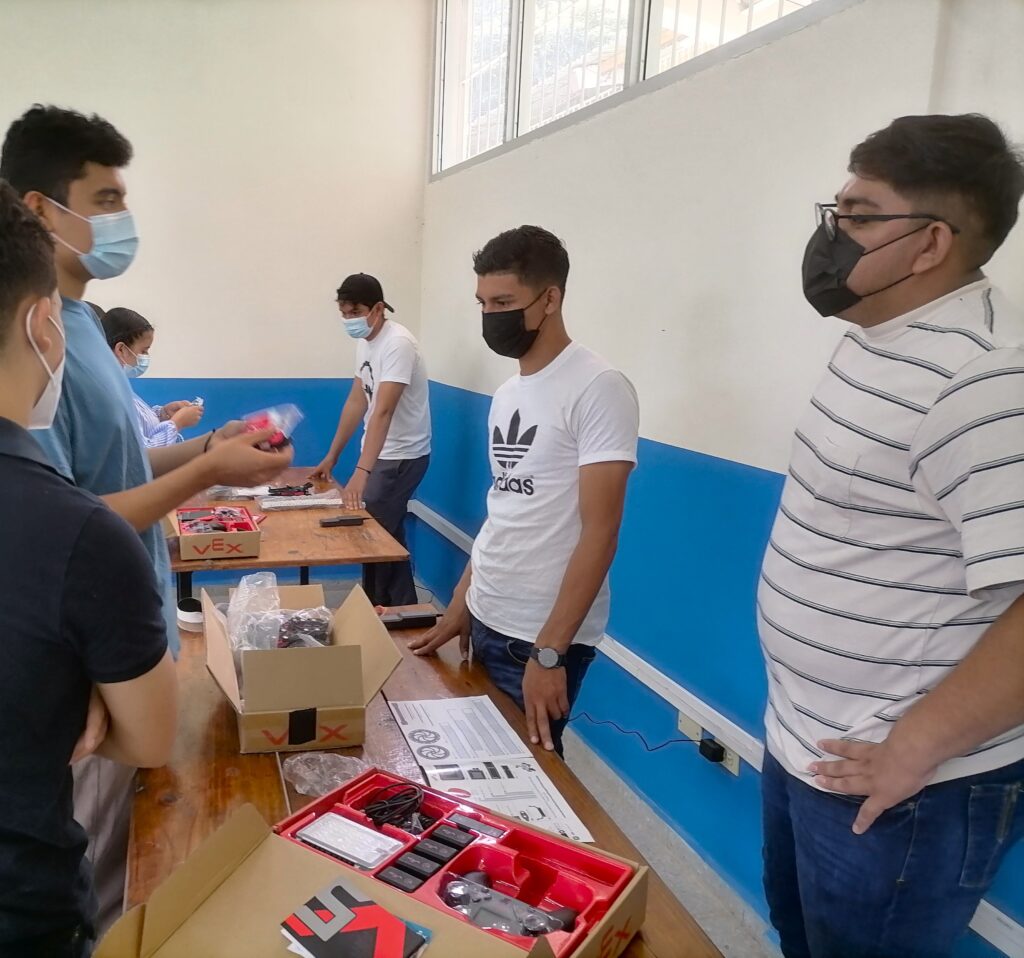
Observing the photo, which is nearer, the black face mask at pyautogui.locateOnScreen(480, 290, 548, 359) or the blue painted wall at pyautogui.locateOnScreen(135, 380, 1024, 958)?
the black face mask at pyautogui.locateOnScreen(480, 290, 548, 359)

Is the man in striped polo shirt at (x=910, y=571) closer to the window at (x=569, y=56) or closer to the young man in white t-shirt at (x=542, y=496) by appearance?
the young man in white t-shirt at (x=542, y=496)

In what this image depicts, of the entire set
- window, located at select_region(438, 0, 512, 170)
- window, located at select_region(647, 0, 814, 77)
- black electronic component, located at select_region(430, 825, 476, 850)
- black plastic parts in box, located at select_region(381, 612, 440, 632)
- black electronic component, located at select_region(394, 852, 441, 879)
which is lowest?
black plastic parts in box, located at select_region(381, 612, 440, 632)

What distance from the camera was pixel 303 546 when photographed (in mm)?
2564

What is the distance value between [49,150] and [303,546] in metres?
1.43

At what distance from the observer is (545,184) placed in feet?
9.58

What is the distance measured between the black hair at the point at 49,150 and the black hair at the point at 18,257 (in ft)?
2.24

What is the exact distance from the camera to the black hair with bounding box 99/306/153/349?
302 centimetres

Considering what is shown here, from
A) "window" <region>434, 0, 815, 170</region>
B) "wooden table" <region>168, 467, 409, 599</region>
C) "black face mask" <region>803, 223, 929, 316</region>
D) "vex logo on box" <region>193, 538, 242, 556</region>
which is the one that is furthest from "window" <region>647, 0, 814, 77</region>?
"vex logo on box" <region>193, 538, 242, 556</region>

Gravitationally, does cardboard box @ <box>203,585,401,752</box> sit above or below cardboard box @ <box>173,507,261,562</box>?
above

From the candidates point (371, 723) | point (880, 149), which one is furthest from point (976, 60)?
point (371, 723)

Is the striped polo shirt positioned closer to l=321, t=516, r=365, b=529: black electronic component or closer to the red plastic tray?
the red plastic tray

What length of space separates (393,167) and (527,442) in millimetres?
3203

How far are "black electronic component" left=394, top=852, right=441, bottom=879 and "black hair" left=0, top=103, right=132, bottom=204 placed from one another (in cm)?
129

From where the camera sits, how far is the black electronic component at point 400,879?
880 mm
